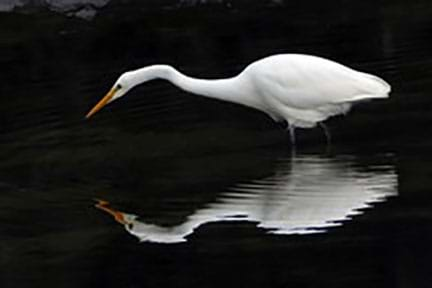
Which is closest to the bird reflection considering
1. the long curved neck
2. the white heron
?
the white heron

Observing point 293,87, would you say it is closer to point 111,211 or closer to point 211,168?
point 211,168

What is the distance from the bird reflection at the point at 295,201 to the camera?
9430 mm

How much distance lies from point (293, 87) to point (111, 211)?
204 centimetres

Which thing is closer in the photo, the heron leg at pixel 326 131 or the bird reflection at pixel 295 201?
the bird reflection at pixel 295 201

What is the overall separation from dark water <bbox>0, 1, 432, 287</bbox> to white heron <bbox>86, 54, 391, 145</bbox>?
285 mm

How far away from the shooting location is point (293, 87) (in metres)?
11.4

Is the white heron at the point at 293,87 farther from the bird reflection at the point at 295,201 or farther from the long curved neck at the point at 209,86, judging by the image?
the bird reflection at the point at 295,201

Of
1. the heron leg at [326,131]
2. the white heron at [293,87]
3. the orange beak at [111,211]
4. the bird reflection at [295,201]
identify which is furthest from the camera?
the heron leg at [326,131]

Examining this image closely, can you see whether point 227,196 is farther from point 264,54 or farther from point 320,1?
point 320,1

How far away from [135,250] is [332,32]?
7140mm

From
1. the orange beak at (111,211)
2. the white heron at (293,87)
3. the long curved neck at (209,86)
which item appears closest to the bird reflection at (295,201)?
the orange beak at (111,211)

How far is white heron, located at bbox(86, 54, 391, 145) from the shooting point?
1126cm

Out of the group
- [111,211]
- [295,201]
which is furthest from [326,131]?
[111,211]

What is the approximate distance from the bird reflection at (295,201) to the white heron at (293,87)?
62cm
